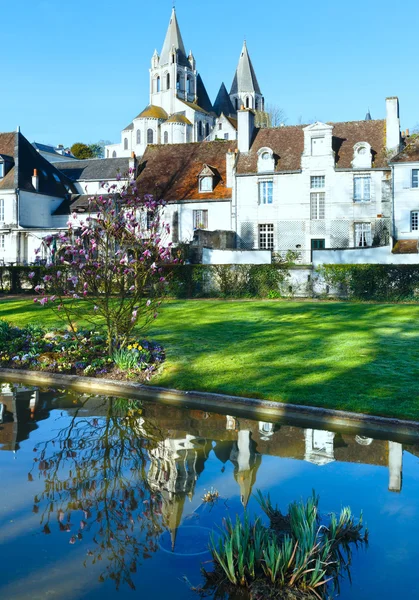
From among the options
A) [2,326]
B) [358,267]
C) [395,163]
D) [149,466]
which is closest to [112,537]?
[149,466]

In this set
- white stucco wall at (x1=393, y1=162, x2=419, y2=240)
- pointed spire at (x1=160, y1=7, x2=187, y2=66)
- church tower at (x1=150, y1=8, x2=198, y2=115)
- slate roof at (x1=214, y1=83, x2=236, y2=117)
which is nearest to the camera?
white stucco wall at (x1=393, y1=162, x2=419, y2=240)

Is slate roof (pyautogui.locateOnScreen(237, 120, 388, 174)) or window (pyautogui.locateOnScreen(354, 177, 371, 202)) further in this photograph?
slate roof (pyautogui.locateOnScreen(237, 120, 388, 174))

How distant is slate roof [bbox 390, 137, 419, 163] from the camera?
35094 millimetres

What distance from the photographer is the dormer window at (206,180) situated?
40125 mm

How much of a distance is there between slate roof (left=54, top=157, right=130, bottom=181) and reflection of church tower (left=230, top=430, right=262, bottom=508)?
54454 millimetres

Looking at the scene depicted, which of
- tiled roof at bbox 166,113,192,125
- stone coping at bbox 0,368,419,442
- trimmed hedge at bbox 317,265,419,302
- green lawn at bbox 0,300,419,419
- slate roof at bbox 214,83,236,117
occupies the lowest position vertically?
stone coping at bbox 0,368,419,442

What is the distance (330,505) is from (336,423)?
9.91ft

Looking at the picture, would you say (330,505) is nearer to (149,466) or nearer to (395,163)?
(149,466)

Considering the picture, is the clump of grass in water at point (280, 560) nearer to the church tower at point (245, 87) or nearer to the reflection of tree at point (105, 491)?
the reflection of tree at point (105, 491)

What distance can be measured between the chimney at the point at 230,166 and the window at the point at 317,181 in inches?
207

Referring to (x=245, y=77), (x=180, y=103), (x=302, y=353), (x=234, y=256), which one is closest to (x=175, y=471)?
(x=302, y=353)

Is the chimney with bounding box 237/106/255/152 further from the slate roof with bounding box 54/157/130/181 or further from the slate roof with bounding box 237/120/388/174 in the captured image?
the slate roof with bounding box 54/157/130/181

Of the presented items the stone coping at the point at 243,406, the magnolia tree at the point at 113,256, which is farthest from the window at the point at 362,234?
the stone coping at the point at 243,406

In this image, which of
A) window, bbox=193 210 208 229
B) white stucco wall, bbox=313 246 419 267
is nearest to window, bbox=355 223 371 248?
white stucco wall, bbox=313 246 419 267
